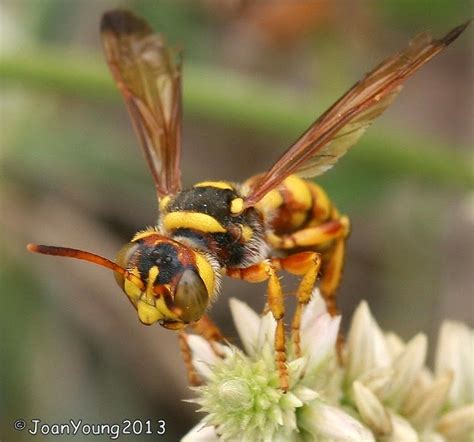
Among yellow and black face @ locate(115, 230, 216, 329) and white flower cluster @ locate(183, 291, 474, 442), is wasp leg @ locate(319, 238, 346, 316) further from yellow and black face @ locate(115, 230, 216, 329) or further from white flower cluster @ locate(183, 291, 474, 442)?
yellow and black face @ locate(115, 230, 216, 329)

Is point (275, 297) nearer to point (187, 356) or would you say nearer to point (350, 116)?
point (187, 356)

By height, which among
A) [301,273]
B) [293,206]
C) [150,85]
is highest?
[150,85]

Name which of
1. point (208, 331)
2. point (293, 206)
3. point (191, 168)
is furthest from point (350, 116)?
point (191, 168)

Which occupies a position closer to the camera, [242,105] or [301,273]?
[301,273]

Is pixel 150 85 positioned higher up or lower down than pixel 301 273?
higher up

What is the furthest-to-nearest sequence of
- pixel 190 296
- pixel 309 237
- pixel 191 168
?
pixel 191 168
pixel 309 237
pixel 190 296

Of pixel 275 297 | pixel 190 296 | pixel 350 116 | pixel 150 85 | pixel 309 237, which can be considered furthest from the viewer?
pixel 150 85

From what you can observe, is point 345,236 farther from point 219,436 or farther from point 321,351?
point 219,436

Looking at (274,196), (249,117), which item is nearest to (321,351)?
(274,196)
